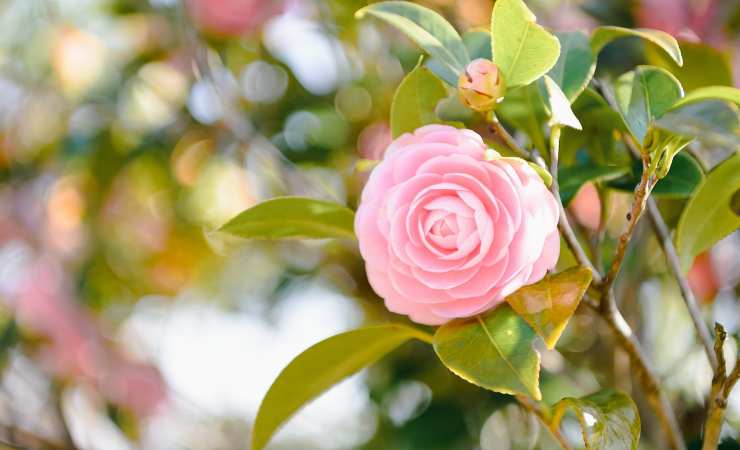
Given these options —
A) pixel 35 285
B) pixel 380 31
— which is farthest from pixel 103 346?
pixel 380 31

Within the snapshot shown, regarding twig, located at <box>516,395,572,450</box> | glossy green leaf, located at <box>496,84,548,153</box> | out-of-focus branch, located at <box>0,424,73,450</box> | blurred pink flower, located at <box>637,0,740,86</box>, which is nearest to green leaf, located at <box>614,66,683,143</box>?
glossy green leaf, located at <box>496,84,548,153</box>

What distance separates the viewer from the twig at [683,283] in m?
0.72

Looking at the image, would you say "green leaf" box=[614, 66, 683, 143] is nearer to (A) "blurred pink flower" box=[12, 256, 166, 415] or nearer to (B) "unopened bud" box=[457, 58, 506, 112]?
(B) "unopened bud" box=[457, 58, 506, 112]

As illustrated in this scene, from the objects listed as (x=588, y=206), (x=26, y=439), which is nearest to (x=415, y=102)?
(x=588, y=206)

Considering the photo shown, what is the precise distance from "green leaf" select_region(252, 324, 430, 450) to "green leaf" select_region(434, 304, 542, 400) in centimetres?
12

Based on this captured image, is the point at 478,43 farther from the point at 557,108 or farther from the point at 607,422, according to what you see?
the point at 607,422

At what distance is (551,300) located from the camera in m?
0.60

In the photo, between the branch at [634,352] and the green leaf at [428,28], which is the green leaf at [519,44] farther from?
the branch at [634,352]

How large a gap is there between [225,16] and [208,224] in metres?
0.40

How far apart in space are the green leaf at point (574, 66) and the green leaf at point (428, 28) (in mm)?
74

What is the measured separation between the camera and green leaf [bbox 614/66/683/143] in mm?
644

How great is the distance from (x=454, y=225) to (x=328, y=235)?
149 millimetres

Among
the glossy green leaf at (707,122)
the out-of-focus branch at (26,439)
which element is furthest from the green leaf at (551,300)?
the out-of-focus branch at (26,439)

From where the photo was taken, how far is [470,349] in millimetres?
609
